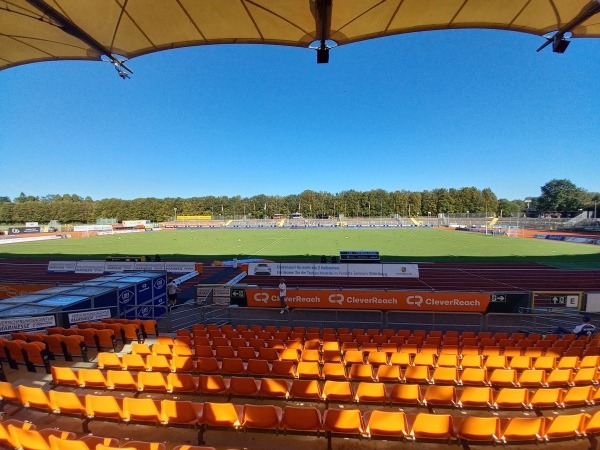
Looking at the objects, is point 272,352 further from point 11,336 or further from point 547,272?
point 547,272

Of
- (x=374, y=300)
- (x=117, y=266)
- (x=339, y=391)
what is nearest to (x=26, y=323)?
(x=339, y=391)

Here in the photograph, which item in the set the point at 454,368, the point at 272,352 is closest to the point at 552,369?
the point at 454,368

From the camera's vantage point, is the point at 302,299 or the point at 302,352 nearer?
the point at 302,352

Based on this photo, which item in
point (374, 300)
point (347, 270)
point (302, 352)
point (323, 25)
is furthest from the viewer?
point (347, 270)

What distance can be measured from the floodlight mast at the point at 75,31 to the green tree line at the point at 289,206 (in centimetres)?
11610

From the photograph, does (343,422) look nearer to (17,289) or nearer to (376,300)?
(376,300)

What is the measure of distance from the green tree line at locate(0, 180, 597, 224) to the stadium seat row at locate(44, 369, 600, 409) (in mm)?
118673

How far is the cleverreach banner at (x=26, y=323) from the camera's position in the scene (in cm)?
843

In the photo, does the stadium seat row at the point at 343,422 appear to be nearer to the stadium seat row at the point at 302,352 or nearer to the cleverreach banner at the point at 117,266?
the stadium seat row at the point at 302,352

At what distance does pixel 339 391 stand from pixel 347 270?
56.8 feet

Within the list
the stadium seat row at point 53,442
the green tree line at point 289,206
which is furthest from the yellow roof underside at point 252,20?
the green tree line at point 289,206

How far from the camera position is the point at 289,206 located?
143000mm

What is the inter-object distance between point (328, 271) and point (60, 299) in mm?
15170

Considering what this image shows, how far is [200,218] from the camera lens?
108688mm
